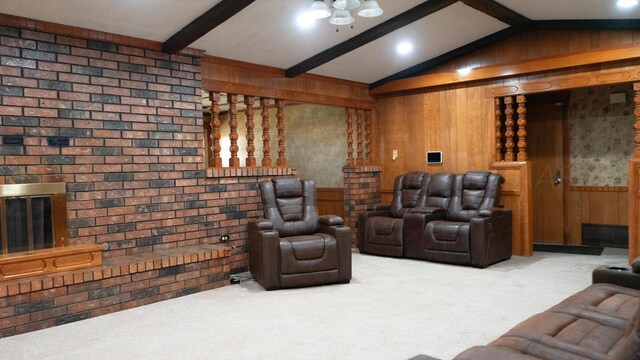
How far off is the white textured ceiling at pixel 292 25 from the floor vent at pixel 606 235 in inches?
113

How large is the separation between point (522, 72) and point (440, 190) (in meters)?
1.76

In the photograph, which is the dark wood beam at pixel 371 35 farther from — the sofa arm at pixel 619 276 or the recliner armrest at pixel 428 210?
the sofa arm at pixel 619 276

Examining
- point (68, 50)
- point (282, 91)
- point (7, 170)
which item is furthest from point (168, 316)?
point (282, 91)

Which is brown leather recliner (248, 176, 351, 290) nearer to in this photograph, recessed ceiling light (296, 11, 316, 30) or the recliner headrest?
the recliner headrest

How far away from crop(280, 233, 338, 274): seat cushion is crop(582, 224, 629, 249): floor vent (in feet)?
13.5

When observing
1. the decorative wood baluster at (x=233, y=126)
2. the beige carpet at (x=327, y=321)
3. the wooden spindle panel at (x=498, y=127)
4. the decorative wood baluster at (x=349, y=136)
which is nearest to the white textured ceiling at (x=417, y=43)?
the decorative wood baluster at (x=349, y=136)

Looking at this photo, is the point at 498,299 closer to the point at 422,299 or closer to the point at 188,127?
the point at 422,299

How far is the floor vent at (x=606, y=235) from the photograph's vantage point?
6.30 m

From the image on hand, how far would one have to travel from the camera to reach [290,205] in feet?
17.0

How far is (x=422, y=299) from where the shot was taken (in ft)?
13.3

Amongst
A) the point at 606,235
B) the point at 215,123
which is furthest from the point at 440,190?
the point at 215,123

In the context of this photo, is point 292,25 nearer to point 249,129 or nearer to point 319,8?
point 319,8

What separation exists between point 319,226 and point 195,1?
101 inches

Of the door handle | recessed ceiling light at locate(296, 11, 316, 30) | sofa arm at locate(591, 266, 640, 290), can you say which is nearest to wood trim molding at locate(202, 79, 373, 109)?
recessed ceiling light at locate(296, 11, 316, 30)
